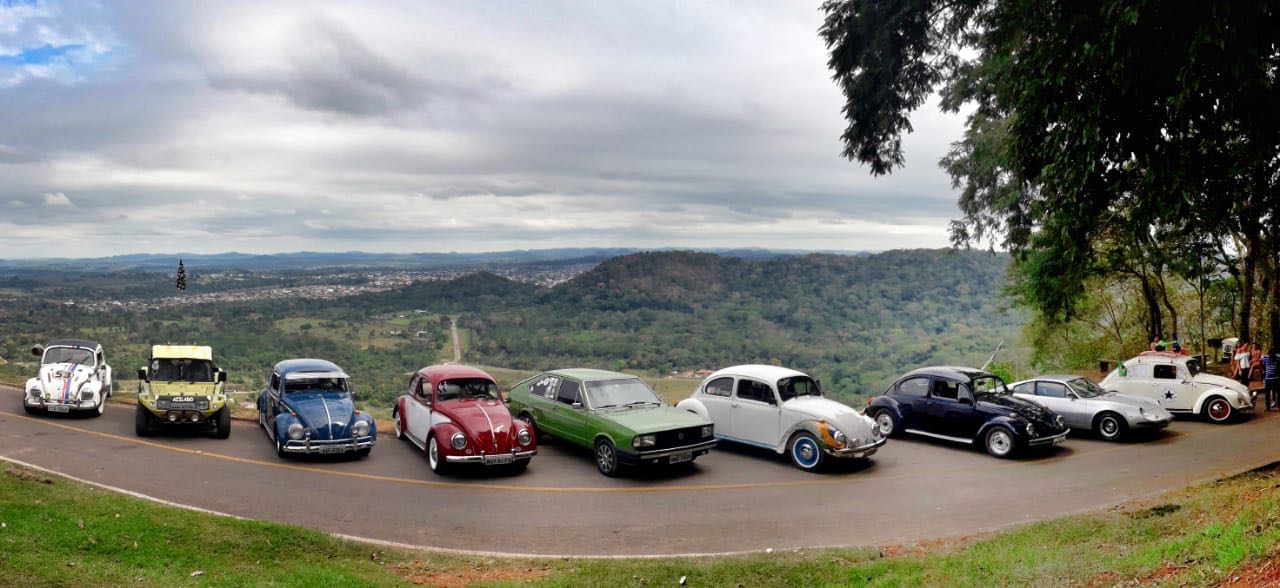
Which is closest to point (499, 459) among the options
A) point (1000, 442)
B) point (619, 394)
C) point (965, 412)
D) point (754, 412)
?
point (619, 394)

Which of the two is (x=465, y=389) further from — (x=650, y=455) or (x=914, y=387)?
(x=914, y=387)

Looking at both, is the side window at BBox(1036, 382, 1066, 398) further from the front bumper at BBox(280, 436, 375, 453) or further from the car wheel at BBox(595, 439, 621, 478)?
the front bumper at BBox(280, 436, 375, 453)

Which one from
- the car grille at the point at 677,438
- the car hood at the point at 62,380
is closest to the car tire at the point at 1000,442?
the car grille at the point at 677,438

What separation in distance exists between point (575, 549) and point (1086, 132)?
898 cm

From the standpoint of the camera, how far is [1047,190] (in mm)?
Result: 13266

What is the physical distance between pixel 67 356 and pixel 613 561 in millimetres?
16498

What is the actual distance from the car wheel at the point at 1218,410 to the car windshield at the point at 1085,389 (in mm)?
3277

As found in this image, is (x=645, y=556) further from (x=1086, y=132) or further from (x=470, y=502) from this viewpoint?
(x=1086, y=132)

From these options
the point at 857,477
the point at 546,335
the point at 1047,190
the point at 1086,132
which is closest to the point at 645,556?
the point at 857,477

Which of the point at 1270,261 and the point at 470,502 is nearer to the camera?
the point at 470,502

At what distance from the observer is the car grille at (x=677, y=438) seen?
13.7 meters

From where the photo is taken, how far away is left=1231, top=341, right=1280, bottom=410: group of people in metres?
20.6

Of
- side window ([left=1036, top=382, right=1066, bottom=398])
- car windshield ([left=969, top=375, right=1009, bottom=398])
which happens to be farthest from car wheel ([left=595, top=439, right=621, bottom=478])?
side window ([left=1036, top=382, right=1066, bottom=398])

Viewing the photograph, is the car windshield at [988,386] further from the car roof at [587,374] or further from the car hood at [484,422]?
the car hood at [484,422]
